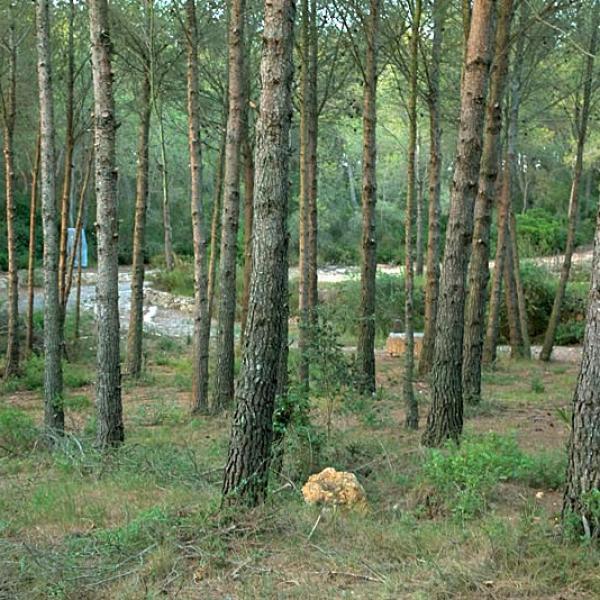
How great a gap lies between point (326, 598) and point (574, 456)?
5.00ft

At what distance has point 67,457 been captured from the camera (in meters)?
7.22

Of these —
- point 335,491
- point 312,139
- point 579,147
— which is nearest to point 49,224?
point 312,139

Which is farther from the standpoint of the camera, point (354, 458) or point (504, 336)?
point (504, 336)

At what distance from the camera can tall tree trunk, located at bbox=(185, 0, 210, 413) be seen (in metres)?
10.1

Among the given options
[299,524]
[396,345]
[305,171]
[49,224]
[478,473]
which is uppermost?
[305,171]

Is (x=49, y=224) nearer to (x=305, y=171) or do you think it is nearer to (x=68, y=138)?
(x=305, y=171)

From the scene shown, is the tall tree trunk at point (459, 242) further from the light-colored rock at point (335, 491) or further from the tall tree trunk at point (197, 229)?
the tall tree trunk at point (197, 229)

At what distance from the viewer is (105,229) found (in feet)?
25.0

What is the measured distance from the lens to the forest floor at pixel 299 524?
403 cm

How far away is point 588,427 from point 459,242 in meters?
3.14

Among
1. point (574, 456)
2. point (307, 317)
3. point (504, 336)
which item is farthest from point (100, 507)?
point (504, 336)

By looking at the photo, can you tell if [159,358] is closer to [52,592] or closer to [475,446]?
[475,446]

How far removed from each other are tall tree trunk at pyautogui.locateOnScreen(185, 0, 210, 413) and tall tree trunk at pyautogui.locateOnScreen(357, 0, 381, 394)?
2.05m

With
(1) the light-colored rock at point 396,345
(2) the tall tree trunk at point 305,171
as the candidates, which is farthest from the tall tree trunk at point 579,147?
(2) the tall tree trunk at point 305,171
